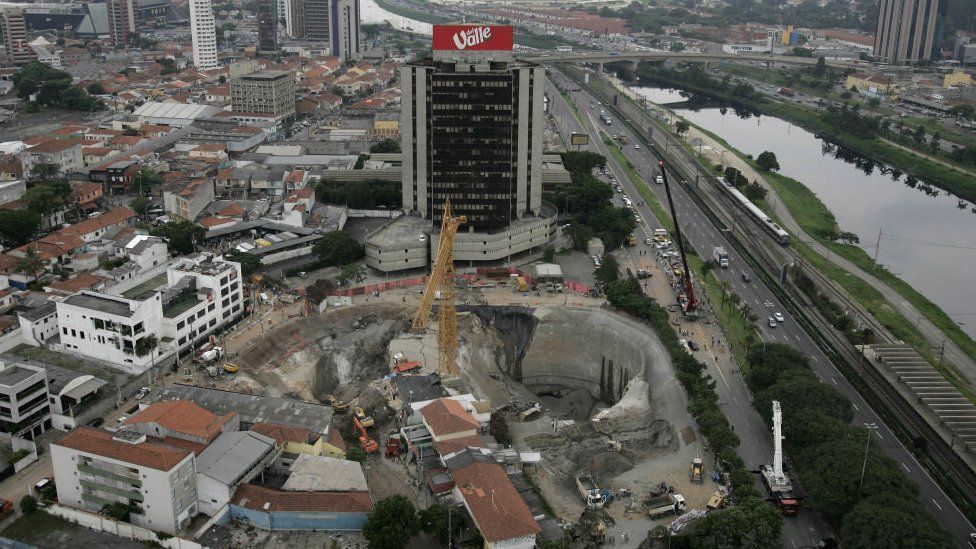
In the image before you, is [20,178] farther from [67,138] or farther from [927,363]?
[927,363]

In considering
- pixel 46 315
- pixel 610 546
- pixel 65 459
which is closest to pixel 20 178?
pixel 46 315

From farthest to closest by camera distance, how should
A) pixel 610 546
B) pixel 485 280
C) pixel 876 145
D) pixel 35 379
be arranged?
1. pixel 876 145
2. pixel 485 280
3. pixel 35 379
4. pixel 610 546

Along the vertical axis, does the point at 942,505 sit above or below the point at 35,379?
below

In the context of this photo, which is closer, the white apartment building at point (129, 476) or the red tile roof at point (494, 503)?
the red tile roof at point (494, 503)

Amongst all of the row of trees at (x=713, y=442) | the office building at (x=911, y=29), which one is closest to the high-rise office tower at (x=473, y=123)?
the row of trees at (x=713, y=442)

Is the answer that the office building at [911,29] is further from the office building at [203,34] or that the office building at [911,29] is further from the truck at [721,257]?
the office building at [203,34]

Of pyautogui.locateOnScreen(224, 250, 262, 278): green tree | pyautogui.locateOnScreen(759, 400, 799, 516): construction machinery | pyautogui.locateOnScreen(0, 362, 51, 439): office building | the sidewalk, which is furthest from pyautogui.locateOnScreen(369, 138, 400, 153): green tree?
pyautogui.locateOnScreen(759, 400, 799, 516): construction machinery
